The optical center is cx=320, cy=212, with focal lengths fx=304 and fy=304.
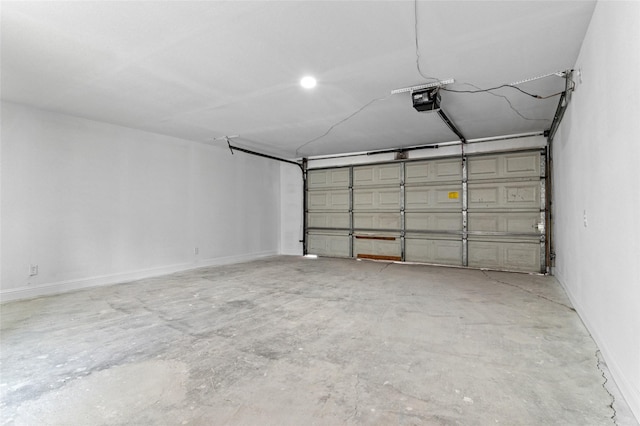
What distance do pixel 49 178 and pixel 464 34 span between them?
17.8ft

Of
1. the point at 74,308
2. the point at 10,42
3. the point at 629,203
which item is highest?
the point at 10,42

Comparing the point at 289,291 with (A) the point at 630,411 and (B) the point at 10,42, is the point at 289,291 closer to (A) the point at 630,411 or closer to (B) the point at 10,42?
(A) the point at 630,411

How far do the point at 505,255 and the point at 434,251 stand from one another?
1.29 meters

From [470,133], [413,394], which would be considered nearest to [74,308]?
[413,394]

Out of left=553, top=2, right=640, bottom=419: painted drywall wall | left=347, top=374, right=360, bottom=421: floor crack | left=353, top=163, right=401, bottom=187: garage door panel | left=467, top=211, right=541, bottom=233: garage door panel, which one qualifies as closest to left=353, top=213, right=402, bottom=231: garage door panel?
left=353, top=163, right=401, bottom=187: garage door panel

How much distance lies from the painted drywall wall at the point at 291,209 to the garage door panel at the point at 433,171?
114 inches

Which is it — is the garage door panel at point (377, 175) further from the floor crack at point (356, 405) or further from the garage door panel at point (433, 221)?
the floor crack at point (356, 405)

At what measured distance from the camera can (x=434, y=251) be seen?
6449 mm

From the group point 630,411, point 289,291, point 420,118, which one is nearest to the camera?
point 630,411

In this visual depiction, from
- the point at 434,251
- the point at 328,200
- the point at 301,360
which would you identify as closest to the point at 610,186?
the point at 301,360

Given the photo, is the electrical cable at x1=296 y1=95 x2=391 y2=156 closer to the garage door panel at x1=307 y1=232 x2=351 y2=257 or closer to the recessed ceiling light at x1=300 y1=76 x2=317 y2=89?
the recessed ceiling light at x1=300 y1=76 x2=317 y2=89

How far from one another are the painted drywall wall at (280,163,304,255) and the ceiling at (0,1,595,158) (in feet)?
11.6

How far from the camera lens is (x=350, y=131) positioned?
5516 mm

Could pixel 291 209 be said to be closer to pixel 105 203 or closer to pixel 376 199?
pixel 376 199
